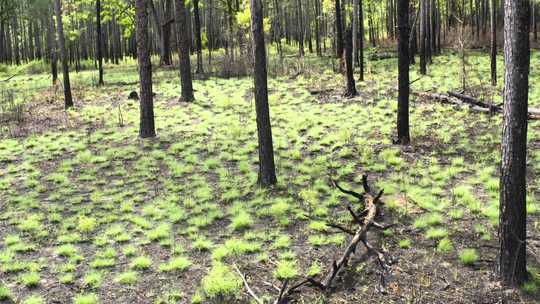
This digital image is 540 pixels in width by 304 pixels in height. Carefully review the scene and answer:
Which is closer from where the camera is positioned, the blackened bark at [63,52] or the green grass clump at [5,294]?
the green grass clump at [5,294]

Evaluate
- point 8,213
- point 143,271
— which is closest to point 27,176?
point 8,213

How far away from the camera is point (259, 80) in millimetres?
9727

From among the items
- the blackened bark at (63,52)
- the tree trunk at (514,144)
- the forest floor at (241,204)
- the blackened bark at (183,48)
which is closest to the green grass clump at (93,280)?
the forest floor at (241,204)

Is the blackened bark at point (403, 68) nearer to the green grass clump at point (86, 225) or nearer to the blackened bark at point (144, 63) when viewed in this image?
the blackened bark at point (144, 63)

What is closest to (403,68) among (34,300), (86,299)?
(86,299)

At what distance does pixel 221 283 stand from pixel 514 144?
14.2 feet

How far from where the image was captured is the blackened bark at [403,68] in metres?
12.0

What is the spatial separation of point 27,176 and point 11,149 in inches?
110

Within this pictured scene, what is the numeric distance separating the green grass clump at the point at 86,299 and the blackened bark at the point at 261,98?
4744mm

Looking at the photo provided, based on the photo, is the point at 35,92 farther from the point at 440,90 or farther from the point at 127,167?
the point at 440,90

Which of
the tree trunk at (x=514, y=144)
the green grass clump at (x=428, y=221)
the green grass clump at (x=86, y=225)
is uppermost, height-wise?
the tree trunk at (x=514, y=144)

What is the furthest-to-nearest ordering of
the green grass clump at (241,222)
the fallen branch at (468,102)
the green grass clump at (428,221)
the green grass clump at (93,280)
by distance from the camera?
the fallen branch at (468,102) < the green grass clump at (241,222) < the green grass clump at (428,221) < the green grass clump at (93,280)

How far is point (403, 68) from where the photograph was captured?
12.3 metres

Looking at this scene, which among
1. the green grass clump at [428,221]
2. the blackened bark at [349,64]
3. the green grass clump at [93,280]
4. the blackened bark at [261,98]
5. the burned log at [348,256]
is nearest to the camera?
the burned log at [348,256]
